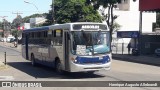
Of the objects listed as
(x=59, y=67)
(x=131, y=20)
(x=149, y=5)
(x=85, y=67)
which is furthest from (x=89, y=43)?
(x=131, y=20)

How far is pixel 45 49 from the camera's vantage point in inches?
970

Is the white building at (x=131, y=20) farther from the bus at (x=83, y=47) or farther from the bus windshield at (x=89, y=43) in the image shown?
the bus windshield at (x=89, y=43)

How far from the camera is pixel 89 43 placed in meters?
19.7

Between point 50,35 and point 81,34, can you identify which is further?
point 50,35

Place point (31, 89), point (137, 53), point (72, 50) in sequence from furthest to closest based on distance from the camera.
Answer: point (137, 53), point (72, 50), point (31, 89)

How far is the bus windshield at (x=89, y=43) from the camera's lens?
19.6 m

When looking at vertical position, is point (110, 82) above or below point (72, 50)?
below

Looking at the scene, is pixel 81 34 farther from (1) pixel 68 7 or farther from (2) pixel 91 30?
(1) pixel 68 7

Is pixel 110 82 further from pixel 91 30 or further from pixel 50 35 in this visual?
pixel 50 35

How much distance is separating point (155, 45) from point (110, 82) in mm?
28445

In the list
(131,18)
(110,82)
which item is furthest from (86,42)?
(131,18)

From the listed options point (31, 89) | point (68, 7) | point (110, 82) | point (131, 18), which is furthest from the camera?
point (131, 18)

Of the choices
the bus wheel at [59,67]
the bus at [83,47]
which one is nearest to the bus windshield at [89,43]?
the bus at [83,47]

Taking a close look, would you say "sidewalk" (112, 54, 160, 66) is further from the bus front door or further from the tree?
the tree
